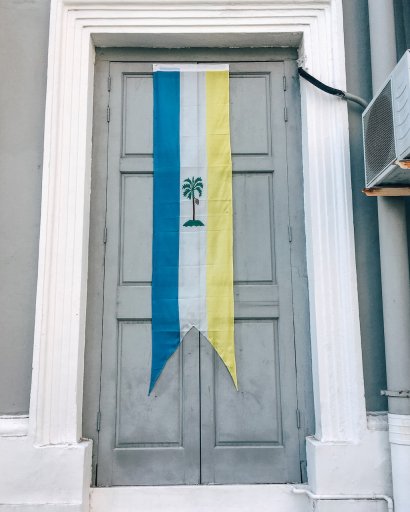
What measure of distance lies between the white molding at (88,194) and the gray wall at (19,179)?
Answer: 105mm

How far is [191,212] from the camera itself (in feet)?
12.6

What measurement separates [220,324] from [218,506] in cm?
109

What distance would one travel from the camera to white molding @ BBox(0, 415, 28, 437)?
135 inches

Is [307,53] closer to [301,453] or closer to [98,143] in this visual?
[98,143]

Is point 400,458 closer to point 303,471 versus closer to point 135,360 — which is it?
point 303,471

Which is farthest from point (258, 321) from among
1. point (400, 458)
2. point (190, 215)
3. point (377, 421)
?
point (400, 458)

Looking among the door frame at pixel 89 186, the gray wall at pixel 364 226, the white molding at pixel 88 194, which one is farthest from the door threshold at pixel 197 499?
the gray wall at pixel 364 226

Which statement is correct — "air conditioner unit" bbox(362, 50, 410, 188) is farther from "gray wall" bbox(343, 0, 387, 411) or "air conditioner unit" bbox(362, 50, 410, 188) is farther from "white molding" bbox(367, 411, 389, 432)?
"white molding" bbox(367, 411, 389, 432)

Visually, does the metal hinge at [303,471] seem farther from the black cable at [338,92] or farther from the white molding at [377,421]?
the black cable at [338,92]

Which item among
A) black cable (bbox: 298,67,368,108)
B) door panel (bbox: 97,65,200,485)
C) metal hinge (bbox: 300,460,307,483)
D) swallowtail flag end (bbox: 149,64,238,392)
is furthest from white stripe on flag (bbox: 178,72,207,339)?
metal hinge (bbox: 300,460,307,483)

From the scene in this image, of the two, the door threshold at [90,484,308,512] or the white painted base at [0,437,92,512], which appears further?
the door threshold at [90,484,308,512]

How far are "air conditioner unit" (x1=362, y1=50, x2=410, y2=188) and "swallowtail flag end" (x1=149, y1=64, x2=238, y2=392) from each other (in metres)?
0.95

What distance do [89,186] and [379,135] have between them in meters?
1.86

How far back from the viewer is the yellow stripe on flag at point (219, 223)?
371 centimetres
